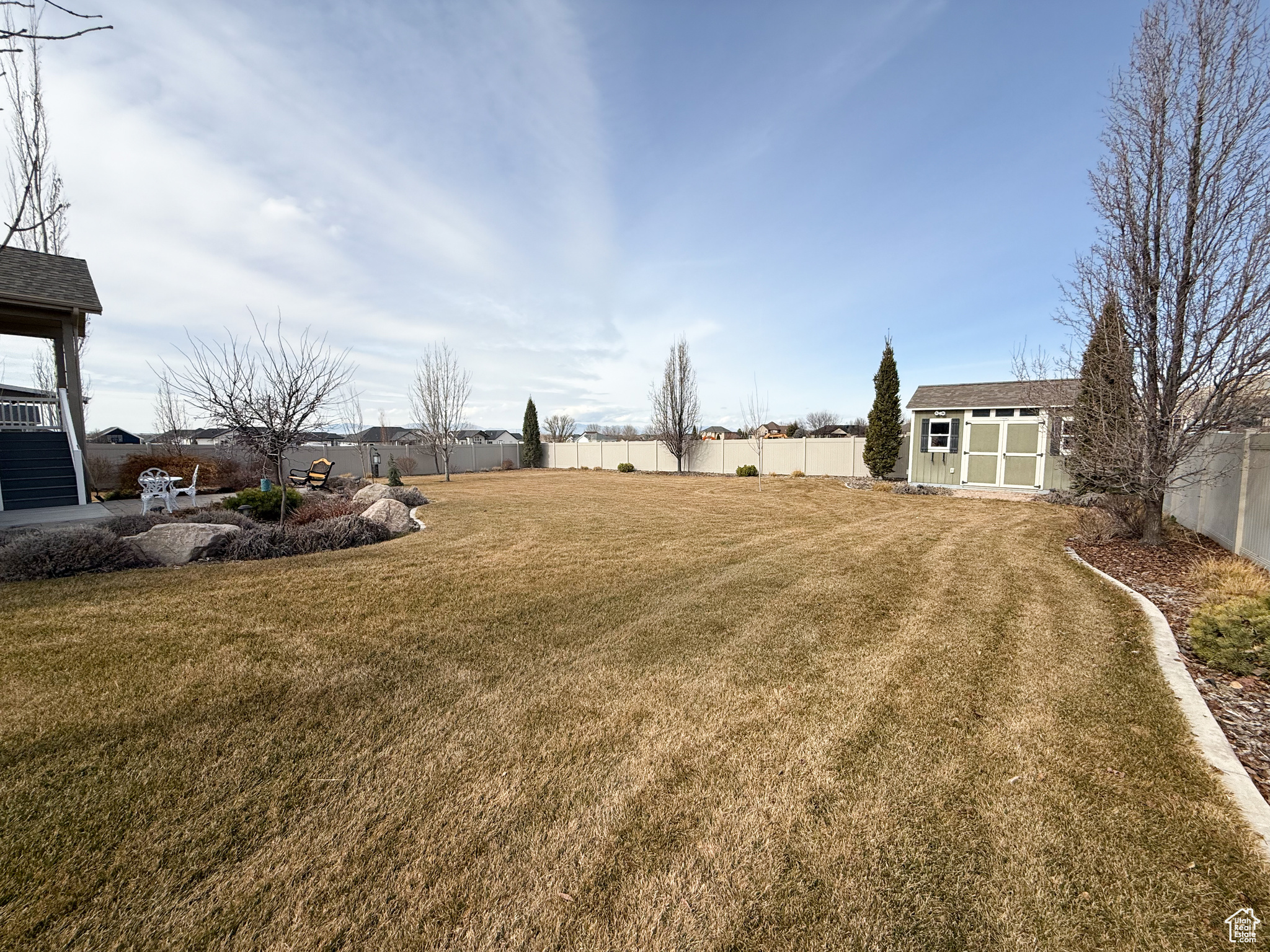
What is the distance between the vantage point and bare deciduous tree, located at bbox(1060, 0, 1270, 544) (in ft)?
17.7

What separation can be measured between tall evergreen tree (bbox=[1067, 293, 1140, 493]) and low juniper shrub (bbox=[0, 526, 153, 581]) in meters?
12.0

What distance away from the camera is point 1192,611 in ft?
14.1

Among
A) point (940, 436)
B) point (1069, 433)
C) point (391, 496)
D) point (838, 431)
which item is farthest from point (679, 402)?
point (838, 431)

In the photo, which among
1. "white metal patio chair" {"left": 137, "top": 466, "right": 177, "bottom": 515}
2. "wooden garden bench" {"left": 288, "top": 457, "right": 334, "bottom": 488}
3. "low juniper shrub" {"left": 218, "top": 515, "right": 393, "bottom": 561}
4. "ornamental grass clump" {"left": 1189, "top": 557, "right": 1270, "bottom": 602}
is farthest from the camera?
"wooden garden bench" {"left": 288, "top": 457, "right": 334, "bottom": 488}

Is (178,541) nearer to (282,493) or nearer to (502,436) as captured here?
(282,493)

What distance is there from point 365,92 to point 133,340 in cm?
679

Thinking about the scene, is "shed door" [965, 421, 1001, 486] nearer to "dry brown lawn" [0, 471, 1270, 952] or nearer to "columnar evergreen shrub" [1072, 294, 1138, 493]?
"columnar evergreen shrub" [1072, 294, 1138, 493]

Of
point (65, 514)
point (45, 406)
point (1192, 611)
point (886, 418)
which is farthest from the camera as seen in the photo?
point (886, 418)

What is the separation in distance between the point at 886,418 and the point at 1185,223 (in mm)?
10800

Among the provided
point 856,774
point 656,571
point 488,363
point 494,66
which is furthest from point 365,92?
point 488,363

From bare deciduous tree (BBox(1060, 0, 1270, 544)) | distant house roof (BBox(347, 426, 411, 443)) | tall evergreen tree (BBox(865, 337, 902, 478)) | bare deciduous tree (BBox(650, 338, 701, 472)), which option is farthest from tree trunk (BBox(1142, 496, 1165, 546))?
distant house roof (BBox(347, 426, 411, 443))

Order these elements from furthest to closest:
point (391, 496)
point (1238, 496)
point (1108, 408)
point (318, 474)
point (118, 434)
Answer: point (118, 434), point (318, 474), point (391, 496), point (1108, 408), point (1238, 496)

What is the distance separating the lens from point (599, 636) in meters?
3.86

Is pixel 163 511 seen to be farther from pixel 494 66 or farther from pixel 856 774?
pixel 856 774
